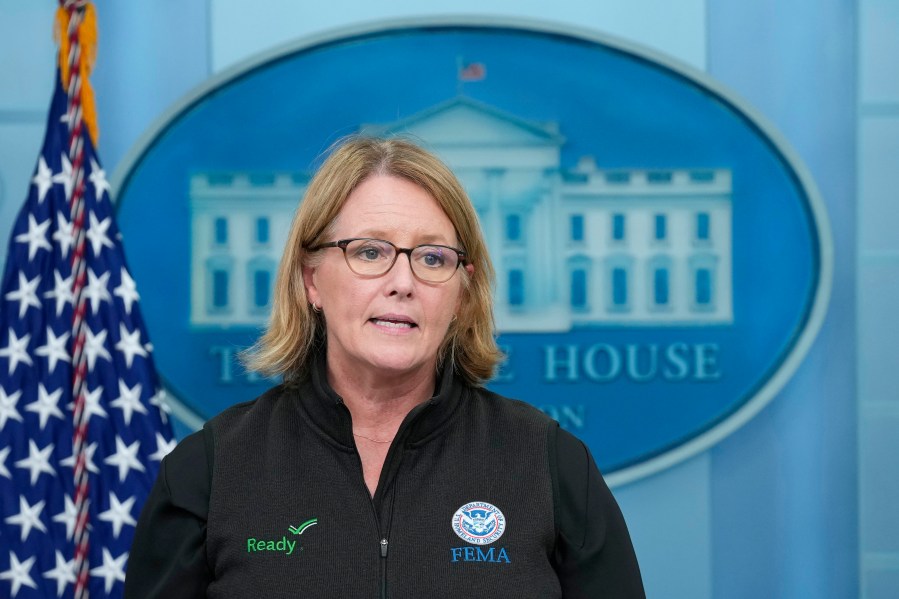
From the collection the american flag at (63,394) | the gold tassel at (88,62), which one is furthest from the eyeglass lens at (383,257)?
the gold tassel at (88,62)

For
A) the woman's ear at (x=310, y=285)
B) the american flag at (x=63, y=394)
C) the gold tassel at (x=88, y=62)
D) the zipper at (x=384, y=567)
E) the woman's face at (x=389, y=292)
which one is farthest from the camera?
the gold tassel at (x=88, y=62)

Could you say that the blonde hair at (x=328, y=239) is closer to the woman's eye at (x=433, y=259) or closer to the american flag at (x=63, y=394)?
the woman's eye at (x=433, y=259)

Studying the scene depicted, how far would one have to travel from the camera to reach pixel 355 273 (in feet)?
4.63

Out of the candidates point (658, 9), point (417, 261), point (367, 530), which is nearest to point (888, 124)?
point (658, 9)

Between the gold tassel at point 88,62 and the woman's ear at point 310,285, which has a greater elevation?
the gold tassel at point 88,62

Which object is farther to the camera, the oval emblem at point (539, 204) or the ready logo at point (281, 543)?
the oval emblem at point (539, 204)

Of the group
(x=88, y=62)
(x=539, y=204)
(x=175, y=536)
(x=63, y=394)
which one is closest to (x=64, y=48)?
(x=88, y=62)

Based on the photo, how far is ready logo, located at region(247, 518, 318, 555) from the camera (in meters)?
1.32

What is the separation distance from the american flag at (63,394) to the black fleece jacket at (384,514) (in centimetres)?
99

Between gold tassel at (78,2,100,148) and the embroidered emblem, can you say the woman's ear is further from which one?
gold tassel at (78,2,100,148)

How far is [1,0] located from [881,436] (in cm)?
252

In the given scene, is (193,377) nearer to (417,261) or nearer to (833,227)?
(417,261)

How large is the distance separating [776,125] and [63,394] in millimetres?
1878

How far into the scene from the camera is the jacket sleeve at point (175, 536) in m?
1.34
